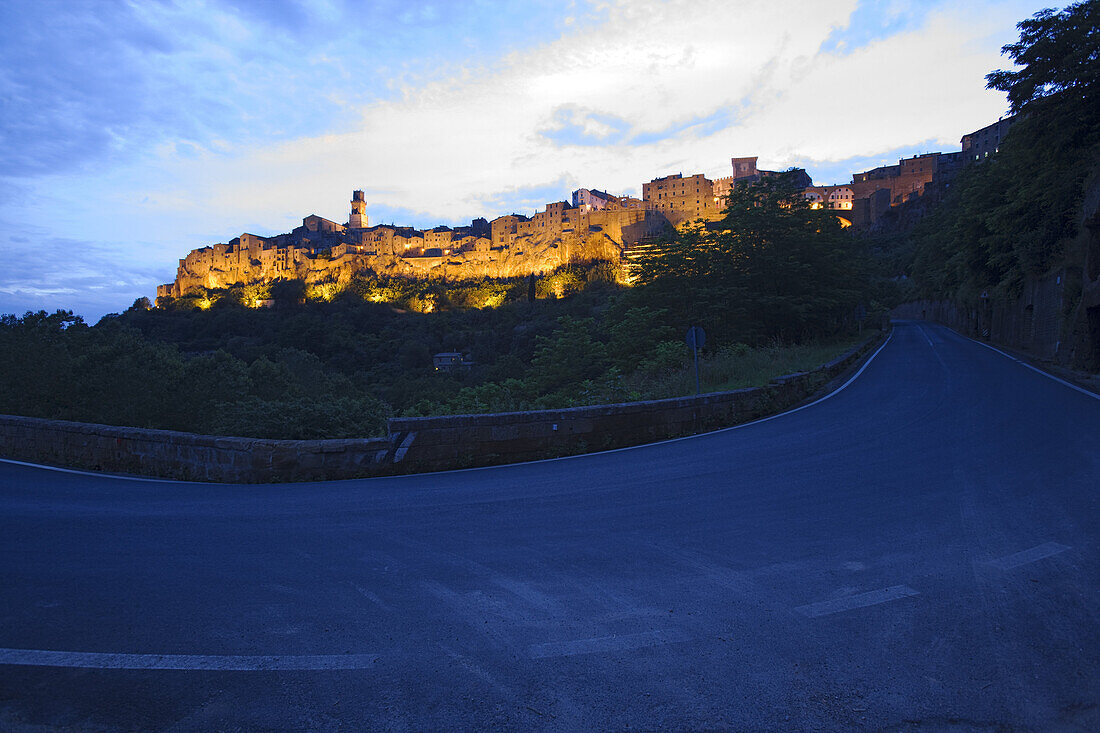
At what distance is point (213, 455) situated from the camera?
8.62 m

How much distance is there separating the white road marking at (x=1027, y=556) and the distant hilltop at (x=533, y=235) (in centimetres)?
10799

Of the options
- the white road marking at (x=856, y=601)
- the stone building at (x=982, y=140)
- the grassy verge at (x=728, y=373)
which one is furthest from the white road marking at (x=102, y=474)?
the stone building at (x=982, y=140)

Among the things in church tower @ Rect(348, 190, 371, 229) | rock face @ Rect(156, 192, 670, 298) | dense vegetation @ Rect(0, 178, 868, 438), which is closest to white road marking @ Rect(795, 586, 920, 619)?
dense vegetation @ Rect(0, 178, 868, 438)

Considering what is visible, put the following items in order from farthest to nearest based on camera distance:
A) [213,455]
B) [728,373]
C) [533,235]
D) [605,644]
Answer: [533,235] → [728,373] → [213,455] → [605,644]

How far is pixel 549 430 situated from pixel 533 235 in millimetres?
138391

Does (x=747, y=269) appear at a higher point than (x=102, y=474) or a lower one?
higher

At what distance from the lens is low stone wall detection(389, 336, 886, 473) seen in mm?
8664

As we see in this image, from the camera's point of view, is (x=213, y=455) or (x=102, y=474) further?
(x=102, y=474)

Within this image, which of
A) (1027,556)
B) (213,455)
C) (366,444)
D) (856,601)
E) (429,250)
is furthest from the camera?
(429,250)

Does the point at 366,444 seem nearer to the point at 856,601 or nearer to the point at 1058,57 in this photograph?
the point at 856,601

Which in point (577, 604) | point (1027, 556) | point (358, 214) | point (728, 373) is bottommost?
point (1027, 556)

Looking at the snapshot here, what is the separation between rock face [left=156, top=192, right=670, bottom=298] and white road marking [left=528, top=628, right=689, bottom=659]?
119443 mm

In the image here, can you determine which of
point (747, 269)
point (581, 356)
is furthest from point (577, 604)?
point (747, 269)

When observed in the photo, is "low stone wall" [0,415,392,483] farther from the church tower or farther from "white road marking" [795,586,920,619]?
the church tower
